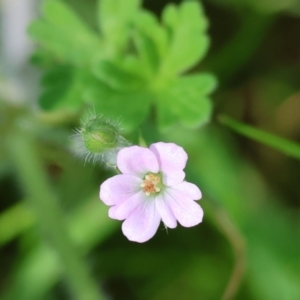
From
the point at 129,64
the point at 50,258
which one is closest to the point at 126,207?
the point at 129,64

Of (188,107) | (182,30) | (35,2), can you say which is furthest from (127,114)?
(35,2)

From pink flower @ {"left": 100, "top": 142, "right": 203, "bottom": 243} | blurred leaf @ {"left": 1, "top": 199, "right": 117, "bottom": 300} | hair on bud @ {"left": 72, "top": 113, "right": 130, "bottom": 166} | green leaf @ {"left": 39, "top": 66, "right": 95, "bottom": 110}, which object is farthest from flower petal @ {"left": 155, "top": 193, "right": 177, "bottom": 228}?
blurred leaf @ {"left": 1, "top": 199, "right": 117, "bottom": 300}

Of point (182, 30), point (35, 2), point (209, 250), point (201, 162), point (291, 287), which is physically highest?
point (35, 2)

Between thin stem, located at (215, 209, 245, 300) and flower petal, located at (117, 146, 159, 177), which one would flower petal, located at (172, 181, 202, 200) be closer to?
flower petal, located at (117, 146, 159, 177)

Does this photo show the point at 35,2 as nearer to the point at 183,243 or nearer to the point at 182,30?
the point at 182,30

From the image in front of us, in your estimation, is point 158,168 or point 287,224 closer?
point 158,168

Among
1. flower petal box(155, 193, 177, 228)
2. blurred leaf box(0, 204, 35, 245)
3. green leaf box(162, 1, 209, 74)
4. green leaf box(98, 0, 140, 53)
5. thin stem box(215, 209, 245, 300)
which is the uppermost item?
green leaf box(98, 0, 140, 53)
